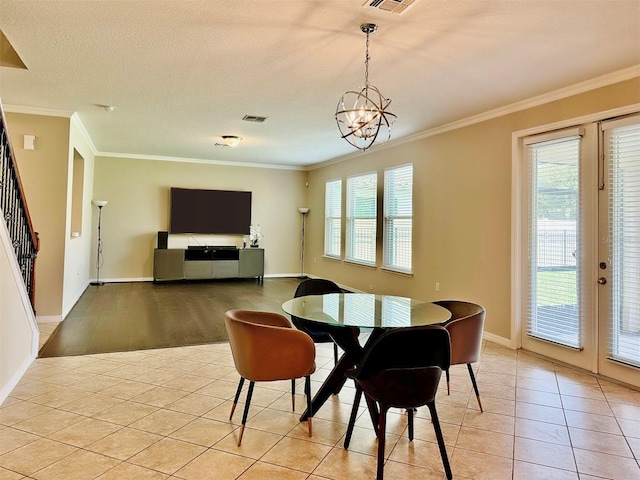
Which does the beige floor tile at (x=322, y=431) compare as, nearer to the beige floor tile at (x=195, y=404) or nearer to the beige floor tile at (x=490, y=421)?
the beige floor tile at (x=195, y=404)

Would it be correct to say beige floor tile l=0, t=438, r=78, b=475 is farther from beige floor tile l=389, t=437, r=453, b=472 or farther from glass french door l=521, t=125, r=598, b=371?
glass french door l=521, t=125, r=598, b=371

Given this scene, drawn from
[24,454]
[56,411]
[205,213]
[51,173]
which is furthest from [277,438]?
[205,213]

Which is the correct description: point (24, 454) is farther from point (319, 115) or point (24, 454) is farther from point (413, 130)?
point (413, 130)

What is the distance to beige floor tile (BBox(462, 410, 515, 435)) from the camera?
8.36 feet

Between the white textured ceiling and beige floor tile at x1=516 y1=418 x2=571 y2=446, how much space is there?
254cm

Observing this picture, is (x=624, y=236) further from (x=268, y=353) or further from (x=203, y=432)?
(x=203, y=432)

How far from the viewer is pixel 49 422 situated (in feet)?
8.30

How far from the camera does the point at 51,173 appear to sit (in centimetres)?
489

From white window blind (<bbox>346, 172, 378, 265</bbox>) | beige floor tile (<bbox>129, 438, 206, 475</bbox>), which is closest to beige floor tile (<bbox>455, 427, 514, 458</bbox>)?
beige floor tile (<bbox>129, 438, 206, 475</bbox>)

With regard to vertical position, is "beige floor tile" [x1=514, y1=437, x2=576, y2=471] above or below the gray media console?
below

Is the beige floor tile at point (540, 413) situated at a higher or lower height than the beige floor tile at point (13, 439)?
higher

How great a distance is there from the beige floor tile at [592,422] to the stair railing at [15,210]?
4230mm

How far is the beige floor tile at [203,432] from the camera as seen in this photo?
2.35m

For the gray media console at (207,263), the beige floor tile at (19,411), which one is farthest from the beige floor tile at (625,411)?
the gray media console at (207,263)
